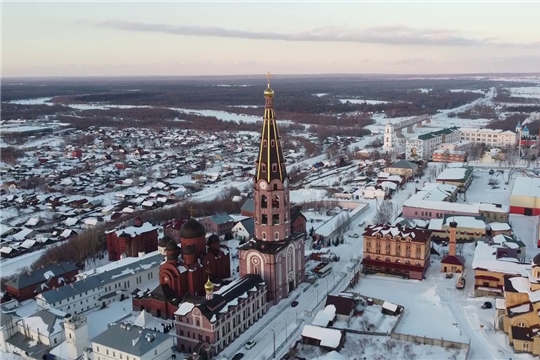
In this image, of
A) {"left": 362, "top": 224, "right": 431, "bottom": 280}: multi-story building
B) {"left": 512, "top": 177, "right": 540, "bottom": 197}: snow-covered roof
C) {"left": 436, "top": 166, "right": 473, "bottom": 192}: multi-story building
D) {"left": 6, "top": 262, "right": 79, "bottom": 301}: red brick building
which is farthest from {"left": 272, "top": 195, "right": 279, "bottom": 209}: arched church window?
{"left": 436, "top": 166, "right": 473, "bottom": 192}: multi-story building

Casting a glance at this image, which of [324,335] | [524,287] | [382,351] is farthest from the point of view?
[524,287]

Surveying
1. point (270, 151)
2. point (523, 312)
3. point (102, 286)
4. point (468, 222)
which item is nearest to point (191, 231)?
point (102, 286)

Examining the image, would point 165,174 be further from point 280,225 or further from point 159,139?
point 280,225

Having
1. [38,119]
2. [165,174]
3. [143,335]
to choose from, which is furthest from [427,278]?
[38,119]

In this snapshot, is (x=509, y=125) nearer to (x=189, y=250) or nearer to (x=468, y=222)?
(x=468, y=222)

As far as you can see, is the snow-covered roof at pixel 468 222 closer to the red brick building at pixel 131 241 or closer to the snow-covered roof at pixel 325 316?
the snow-covered roof at pixel 325 316

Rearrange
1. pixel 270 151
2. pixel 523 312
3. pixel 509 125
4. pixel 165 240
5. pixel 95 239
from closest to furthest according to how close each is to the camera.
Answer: pixel 523 312, pixel 270 151, pixel 165 240, pixel 95 239, pixel 509 125

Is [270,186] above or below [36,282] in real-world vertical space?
above

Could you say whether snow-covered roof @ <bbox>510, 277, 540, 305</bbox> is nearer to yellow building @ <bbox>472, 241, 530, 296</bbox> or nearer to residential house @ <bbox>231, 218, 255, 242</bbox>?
yellow building @ <bbox>472, 241, 530, 296</bbox>
